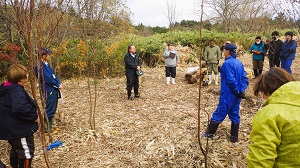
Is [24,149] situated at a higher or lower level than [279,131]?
lower

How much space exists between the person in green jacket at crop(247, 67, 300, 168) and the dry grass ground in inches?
70.2

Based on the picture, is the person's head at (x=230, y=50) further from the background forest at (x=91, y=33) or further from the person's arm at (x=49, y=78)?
the person's arm at (x=49, y=78)

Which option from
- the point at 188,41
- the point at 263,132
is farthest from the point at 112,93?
the point at 188,41

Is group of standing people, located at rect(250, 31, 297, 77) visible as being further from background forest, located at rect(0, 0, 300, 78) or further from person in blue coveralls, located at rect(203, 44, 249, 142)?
person in blue coveralls, located at rect(203, 44, 249, 142)

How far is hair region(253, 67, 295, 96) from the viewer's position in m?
1.51

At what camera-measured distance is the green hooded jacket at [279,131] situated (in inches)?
51.5

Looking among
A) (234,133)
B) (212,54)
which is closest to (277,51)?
(212,54)

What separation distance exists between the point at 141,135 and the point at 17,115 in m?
2.25

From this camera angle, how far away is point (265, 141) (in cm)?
134

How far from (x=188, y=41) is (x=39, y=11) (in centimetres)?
1183

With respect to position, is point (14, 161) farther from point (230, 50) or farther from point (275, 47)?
point (275, 47)

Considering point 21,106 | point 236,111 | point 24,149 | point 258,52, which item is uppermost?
point 258,52

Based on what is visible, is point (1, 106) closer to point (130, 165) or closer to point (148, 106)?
point (130, 165)

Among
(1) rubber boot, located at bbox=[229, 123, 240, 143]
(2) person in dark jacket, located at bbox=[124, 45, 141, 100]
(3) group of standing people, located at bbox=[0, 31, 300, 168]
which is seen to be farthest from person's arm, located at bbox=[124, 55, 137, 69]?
(1) rubber boot, located at bbox=[229, 123, 240, 143]
